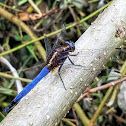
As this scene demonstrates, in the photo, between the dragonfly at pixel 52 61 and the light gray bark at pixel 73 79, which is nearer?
the light gray bark at pixel 73 79

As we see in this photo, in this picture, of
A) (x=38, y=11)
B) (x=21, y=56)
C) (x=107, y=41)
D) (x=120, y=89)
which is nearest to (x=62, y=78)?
(x=107, y=41)

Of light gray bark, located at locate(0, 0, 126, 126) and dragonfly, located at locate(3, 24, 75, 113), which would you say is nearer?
light gray bark, located at locate(0, 0, 126, 126)

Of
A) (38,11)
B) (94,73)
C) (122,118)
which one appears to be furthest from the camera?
(38,11)

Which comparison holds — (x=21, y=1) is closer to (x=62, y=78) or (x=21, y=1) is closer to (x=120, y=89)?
(x=120, y=89)

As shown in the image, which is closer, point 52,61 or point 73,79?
point 73,79

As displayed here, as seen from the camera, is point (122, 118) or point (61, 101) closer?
point (61, 101)

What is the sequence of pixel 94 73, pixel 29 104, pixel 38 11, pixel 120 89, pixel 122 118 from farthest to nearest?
1. pixel 38 11
2. pixel 122 118
3. pixel 120 89
4. pixel 94 73
5. pixel 29 104

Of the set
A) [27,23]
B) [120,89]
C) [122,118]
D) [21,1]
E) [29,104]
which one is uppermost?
[21,1]

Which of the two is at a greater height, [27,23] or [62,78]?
[27,23]
